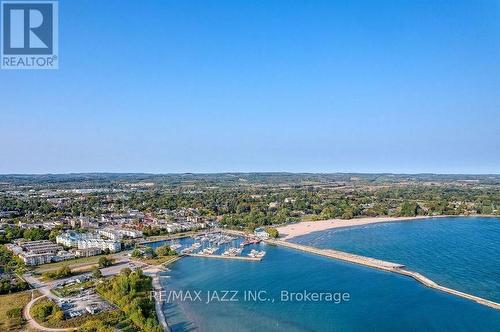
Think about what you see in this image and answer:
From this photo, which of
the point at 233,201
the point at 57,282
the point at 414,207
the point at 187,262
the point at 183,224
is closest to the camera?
the point at 57,282

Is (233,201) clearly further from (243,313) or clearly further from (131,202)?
(243,313)

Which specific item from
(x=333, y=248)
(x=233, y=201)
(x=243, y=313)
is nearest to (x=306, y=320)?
(x=243, y=313)

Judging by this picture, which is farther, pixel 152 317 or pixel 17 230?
pixel 17 230

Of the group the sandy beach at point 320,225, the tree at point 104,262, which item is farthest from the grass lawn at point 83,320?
the sandy beach at point 320,225

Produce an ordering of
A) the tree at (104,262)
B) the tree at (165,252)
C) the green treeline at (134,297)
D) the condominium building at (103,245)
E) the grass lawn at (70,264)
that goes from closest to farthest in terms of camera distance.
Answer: the green treeline at (134,297) → the grass lawn at (70,264) → the tree at (104,262) → the tree at (165,252) → the condominium building at (103,245)

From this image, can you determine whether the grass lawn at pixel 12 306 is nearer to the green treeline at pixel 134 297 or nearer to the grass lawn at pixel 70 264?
the green treeline at pixel 134 297

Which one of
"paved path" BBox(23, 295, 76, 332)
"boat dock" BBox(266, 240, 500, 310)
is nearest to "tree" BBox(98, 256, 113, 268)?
"paved path" BBox(23, 295, 76, 332)
